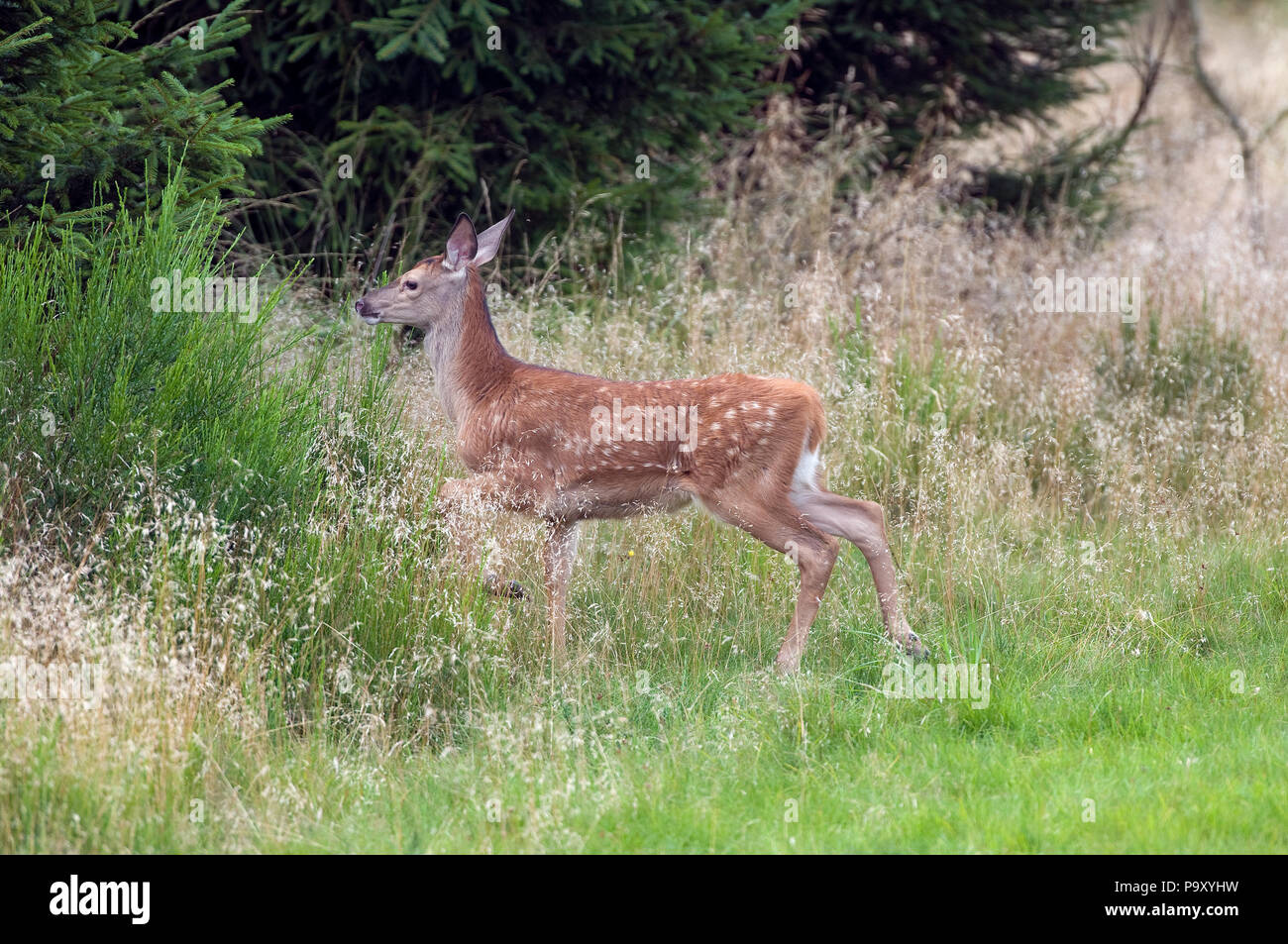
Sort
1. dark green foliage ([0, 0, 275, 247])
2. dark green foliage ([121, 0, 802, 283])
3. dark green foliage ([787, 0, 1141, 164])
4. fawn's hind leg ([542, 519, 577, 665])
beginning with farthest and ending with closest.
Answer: dark green foliage ([787, 0, 1141, 164])
dark green foliage ([121, 0, 802, 283])
fawn's hind leg ([542, 519, 577, 665])
dark green foliage ([0, 0, 275, 247])

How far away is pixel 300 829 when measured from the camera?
409 centimetres

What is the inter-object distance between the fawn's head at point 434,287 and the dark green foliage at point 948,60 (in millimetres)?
5644

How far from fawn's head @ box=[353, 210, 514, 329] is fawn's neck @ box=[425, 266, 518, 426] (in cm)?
4

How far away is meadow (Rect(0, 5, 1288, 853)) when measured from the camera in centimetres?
414

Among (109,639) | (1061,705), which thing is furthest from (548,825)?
(1061,705)

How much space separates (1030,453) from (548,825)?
446 cm

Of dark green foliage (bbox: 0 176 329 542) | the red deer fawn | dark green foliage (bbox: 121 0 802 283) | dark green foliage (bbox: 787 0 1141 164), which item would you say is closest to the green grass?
the red deer fawn

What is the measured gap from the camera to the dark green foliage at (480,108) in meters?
8.53

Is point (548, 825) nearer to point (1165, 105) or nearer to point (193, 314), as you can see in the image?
point (193, 314)

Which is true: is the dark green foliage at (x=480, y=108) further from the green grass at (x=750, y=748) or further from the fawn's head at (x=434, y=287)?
the green grass at (x=750, y=748)

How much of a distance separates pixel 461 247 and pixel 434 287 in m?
0.22
